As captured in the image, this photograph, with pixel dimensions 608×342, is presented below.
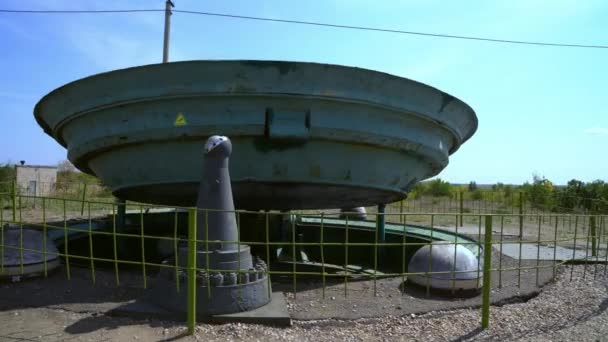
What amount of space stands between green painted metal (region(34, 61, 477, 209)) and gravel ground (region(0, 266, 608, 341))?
1256 mm

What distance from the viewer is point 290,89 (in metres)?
3.21

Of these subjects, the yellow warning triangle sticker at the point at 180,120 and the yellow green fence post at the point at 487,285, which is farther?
the yellow warning triangle sticker at the point at 180,120

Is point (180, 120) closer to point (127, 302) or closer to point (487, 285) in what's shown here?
point (127, 302)

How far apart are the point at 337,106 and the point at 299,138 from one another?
0.38 metres

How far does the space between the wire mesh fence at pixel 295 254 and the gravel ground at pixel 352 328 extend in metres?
0.16

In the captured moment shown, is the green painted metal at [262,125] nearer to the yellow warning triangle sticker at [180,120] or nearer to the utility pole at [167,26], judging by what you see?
the yellow warning triangle sticker at [180,120]

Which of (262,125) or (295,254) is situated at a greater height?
(262,125)

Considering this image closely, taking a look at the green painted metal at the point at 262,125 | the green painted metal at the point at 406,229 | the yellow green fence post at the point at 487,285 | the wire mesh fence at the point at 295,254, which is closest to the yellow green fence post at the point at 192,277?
the wire mesh fence at the point at 295,254

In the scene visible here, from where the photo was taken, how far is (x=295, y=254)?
4891 millimetres

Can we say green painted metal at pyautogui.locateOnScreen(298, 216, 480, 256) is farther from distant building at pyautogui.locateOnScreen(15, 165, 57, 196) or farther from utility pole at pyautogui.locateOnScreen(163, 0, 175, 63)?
distant building at pyautogui.locateOnScreen(15, 165, 57, 196)

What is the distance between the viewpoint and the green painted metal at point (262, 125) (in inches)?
126

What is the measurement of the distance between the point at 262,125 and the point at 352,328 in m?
1.51

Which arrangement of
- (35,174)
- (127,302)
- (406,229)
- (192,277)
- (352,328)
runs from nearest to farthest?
1. (192,277)
2. (352,328)
3. (127,302)
4. (406,229)
5. (35,174)

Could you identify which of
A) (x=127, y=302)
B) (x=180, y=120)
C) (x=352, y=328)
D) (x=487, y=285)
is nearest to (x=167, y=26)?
(x=180, y=120)
